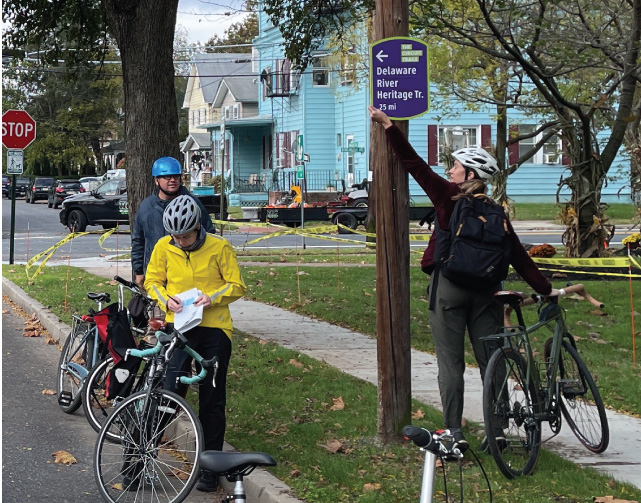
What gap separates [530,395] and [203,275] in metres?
2.23

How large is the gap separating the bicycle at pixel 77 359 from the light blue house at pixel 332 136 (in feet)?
92.8

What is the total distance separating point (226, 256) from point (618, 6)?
12481 mm

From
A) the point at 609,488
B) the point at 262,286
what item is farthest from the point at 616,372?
the point at 262,286

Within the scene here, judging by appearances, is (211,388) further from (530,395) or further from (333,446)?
(530,395)

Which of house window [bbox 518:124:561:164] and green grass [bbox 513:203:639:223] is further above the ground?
house window [bbox 518:124:561:164]

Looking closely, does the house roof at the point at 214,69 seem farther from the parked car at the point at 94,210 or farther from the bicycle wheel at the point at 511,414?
the bicycle wheel at the point at 511,414

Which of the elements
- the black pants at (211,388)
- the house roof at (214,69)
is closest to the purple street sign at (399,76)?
the black pants at (211,388)

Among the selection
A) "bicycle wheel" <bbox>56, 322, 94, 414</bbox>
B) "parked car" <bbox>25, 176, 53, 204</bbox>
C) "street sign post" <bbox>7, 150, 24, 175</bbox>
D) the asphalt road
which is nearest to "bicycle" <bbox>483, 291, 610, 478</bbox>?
the asphalt road

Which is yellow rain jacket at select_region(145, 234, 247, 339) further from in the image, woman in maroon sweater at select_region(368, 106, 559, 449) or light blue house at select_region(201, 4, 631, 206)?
light blue house at select_region(201, 4, 631, 206)

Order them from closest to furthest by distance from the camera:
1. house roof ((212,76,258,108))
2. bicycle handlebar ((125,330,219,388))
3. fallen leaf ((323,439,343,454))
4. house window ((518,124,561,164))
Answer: bicycle handlebar ((125,330,219,388)) < fallen leaf ((323,439,343,454)) < house window ((518,124,561,164)) < house roof ((212,76,258,108))

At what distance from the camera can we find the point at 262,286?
17.8m

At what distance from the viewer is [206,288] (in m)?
6.69

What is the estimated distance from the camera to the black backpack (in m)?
6.55

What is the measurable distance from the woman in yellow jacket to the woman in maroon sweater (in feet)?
4.26
